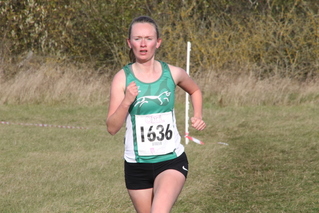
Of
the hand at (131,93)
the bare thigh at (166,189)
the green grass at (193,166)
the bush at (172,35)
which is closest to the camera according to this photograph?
the hand at (131,93)

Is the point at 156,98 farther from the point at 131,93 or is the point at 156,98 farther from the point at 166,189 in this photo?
the point at 166,189

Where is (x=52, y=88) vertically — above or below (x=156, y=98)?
below

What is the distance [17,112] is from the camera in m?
14.6

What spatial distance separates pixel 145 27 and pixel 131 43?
139 millimetres

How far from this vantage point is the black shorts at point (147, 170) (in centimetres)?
399

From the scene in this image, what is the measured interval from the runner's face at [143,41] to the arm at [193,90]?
0.73 feet

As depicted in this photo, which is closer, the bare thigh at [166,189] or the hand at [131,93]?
the hand at [131,93]

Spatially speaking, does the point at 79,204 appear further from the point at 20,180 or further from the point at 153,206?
the point at 153,206

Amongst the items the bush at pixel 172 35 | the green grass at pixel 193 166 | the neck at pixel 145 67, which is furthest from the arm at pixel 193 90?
the bush at pixel 172 35

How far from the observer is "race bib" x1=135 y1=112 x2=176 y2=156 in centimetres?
392

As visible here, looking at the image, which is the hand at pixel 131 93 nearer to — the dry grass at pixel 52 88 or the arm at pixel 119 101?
the arm at pixel 119 101

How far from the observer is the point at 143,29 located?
3.98 metres

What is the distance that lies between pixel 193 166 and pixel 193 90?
443cm

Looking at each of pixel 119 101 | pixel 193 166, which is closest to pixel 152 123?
pixel 119 101
